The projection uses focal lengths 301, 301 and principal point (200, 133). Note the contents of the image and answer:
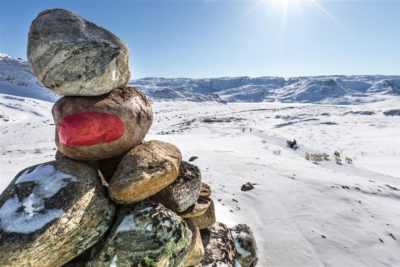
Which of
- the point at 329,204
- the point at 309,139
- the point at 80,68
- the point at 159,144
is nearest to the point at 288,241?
the point at 329,204

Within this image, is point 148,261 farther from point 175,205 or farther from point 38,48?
point 38,48

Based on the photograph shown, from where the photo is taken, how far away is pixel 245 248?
7.06 metres

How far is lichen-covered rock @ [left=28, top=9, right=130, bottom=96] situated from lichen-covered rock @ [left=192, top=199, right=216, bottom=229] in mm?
3453

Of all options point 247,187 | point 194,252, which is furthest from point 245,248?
point 247,187

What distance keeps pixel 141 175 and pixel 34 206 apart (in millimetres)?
1557

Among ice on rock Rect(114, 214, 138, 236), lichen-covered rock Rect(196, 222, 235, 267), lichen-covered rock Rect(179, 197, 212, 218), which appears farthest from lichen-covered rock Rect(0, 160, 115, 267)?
lichen-covered rock Rect(196, 222, 235, 267)

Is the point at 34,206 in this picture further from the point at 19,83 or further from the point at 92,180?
the point at 19,83

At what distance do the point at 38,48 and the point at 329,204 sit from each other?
9.24 m

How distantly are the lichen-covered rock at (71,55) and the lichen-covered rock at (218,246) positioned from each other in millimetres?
3971

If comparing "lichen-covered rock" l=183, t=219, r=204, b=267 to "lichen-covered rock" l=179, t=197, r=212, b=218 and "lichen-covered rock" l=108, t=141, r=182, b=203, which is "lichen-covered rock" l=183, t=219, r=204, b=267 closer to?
"lichen-covered rock" l=179, t=197, r=212, b=218

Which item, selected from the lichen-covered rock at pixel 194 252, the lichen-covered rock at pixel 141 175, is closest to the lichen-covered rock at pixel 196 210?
the lichen-covered rock at pixel 194 252

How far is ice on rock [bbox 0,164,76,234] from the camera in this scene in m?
4.07

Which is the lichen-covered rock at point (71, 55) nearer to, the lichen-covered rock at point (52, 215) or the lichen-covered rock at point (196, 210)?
the lichen-covered rock at point (52, 215)

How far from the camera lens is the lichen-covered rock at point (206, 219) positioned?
6.78 metres
